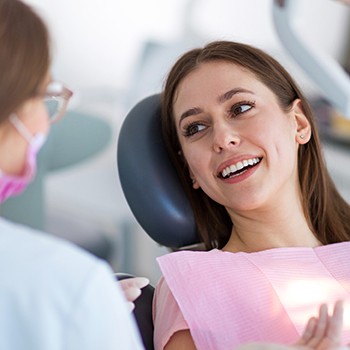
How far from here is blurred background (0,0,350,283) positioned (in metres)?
2.79

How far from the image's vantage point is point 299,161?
68.0 inches

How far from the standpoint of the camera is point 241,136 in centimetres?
Answer: 154

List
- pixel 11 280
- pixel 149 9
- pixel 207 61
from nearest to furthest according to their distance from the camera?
pixel 11 280 → pixel 207 61 → pixel 149 9

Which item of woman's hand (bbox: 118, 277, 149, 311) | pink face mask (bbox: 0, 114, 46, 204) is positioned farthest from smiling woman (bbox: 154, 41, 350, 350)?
pink face mask (bbox: 0, 114, 46, 204)

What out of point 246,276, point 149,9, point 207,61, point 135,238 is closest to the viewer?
point 246,276

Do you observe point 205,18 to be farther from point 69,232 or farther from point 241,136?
point 241,136

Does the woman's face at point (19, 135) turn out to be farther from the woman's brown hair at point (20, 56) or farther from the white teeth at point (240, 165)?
the white teeth at point (240, 165)

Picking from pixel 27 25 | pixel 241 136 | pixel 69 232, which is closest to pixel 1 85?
pixel 27 25

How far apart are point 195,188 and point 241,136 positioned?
0.65 ft

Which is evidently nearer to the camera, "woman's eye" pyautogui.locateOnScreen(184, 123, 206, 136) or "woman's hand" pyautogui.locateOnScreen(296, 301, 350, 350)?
"woman's hand" pyautogui.locateOnScreen(296, 301, 350, 350)

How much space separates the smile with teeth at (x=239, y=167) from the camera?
1.53 meters

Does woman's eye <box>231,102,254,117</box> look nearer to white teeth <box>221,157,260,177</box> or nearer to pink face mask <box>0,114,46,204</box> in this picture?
white teeth <box>221,157,260,177</box>

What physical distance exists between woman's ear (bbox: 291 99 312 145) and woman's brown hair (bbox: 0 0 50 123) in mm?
843

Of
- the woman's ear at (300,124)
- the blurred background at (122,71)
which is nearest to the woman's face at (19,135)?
the woman's ear at (300,124)
